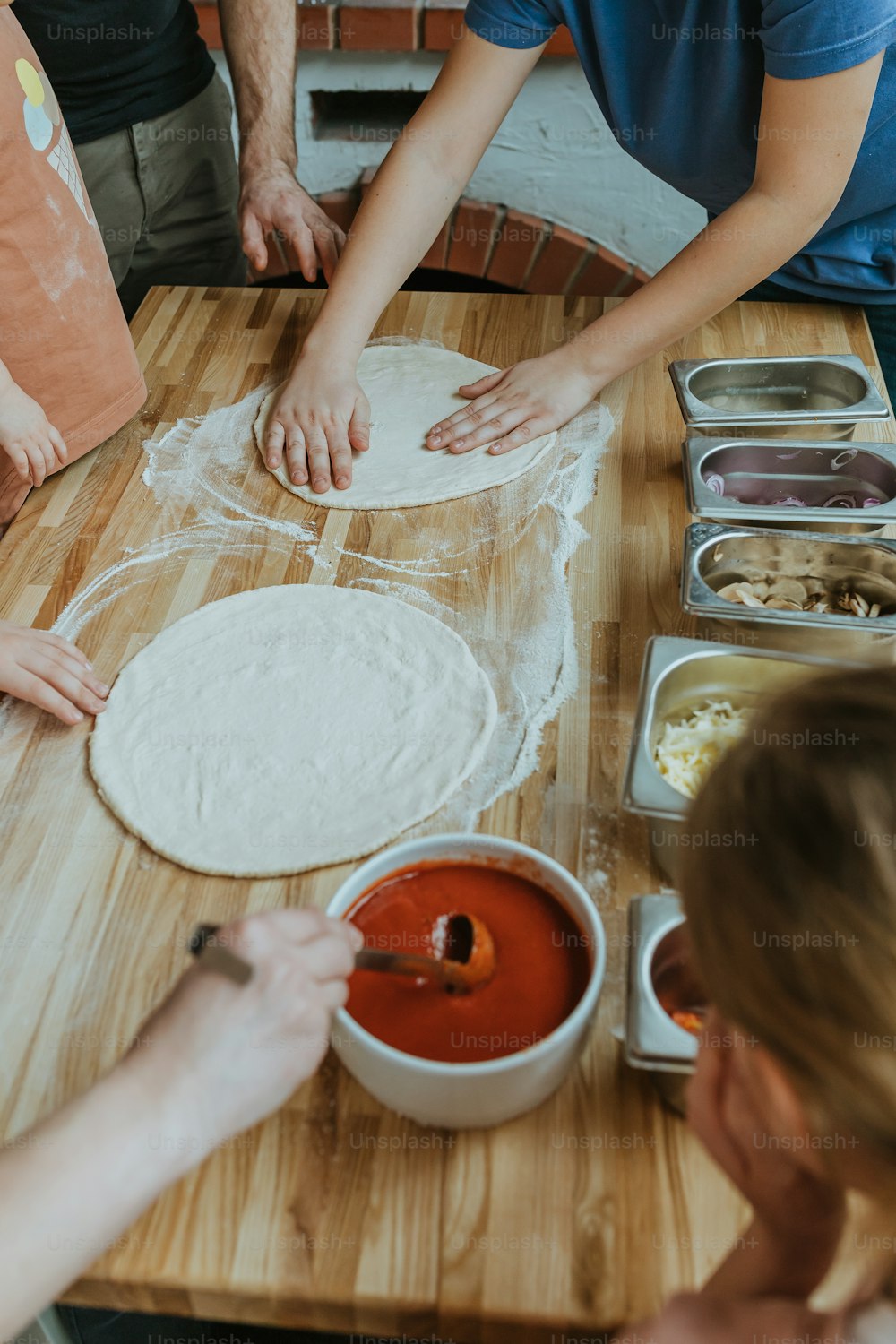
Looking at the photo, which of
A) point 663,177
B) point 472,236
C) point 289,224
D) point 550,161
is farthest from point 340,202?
point 663,177

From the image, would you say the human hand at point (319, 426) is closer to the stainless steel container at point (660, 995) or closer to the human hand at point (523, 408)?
the human hand at point (523, 408)

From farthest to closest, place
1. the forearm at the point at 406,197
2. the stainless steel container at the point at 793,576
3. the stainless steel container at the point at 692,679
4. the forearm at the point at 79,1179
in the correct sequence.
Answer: the forearm at the point at 406,197, the stainless steel container at the point at 793,576, the stainless steel container at the point at 692,679, the forearm at the point at 79,1179

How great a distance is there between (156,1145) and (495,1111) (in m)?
0.27

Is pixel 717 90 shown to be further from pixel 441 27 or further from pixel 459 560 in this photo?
pixel 441 27

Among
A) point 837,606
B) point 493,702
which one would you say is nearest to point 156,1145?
point 493,702

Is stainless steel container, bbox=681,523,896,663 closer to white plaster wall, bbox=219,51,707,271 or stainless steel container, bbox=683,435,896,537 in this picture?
stainless steel container, bbox=683,435,896,537

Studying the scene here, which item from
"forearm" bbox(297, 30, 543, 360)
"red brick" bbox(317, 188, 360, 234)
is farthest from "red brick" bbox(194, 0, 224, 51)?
"forearm" bbox(297, 30, 543, 360)

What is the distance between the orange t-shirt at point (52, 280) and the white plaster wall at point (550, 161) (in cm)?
159

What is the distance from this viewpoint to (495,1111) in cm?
81

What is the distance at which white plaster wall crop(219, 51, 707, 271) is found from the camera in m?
2.72

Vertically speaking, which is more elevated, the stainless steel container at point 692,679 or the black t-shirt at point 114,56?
the black t-shirt at point 114,56

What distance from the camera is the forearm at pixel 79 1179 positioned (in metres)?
0.66

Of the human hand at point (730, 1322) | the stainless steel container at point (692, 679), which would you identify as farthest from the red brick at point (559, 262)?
the human hand at point (730, 1322)

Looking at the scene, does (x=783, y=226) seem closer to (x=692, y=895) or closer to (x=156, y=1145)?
(x=692, y=895)
